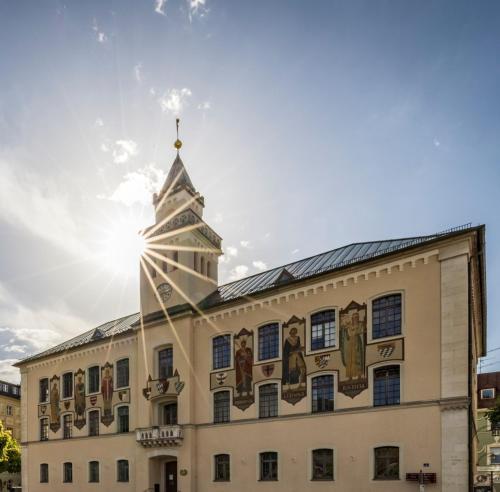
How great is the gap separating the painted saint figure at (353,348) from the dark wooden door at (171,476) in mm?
16139

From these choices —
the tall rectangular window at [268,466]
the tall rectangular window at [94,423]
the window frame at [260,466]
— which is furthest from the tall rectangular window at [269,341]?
the tall rectangular window at [94,423]

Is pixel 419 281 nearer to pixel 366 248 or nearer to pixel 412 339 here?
pixel 412 339

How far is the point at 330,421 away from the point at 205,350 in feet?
34.8

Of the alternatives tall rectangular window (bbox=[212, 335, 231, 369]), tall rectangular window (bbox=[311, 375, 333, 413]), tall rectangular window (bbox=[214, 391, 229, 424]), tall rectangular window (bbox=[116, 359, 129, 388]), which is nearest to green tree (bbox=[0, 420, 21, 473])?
tall rectangular window (bbox=[116, 359, 129, 388])

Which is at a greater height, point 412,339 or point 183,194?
point 183,194

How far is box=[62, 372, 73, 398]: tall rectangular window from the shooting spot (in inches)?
1656

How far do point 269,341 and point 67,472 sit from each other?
2412 centimetres

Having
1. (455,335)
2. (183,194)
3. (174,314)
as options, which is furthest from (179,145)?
(455,335)

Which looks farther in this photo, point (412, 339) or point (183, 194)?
point (183, 194)

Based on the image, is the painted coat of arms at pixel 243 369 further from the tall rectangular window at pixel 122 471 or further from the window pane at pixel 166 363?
the tall rectangular window at pixel 122 471

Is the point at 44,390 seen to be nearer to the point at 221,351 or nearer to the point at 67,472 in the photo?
the point at 67,472

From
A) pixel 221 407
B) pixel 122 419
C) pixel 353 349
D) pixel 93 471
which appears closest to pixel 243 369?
pixel 221 407

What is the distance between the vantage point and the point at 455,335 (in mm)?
22938

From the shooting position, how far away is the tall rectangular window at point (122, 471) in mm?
35713
